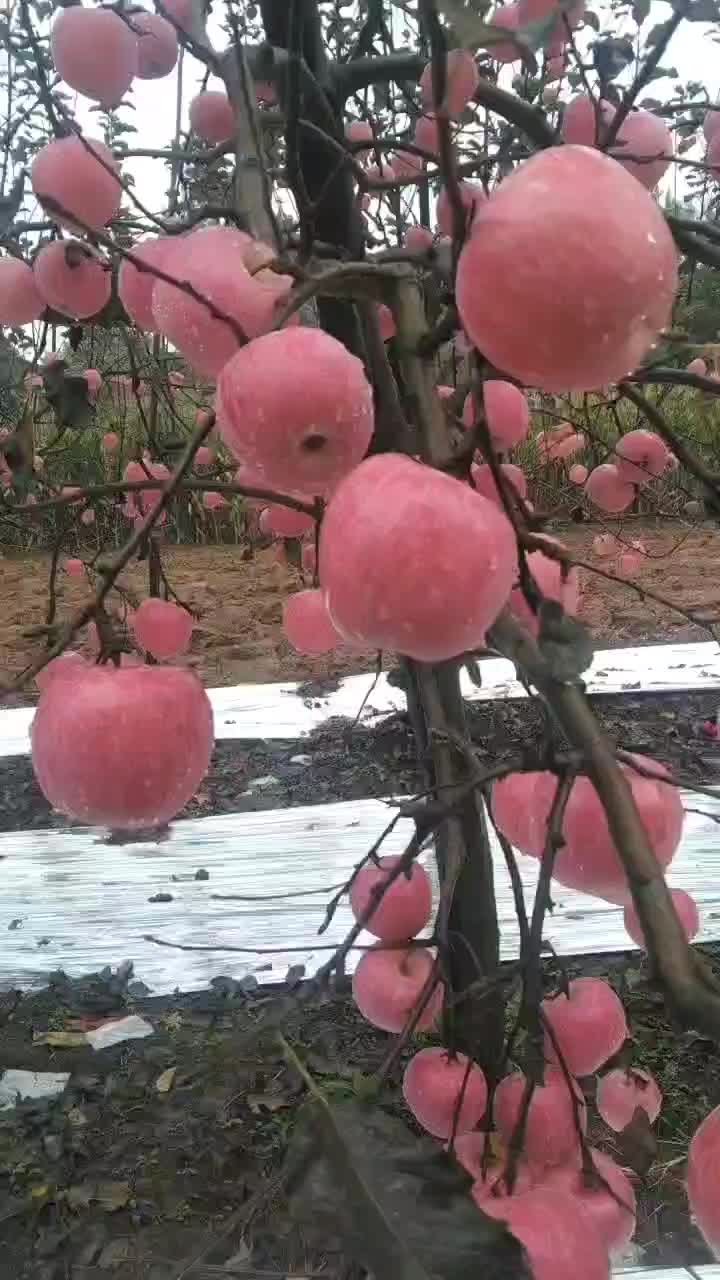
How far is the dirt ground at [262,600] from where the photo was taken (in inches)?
127

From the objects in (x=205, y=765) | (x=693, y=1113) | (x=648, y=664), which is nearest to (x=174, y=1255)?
(x=693, y=1113)

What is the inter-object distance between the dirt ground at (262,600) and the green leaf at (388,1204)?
2.31m

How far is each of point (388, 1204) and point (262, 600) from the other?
3.71 m

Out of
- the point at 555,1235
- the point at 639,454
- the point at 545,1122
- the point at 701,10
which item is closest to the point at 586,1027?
the point at 545,1122

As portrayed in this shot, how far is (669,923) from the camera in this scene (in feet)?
1.08

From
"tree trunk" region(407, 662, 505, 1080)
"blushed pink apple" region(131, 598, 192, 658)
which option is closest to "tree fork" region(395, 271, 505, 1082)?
"tree trunk" region(407, 662, 505, 1080)

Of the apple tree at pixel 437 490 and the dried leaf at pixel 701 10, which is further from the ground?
the dried leaf at pixel 701 10

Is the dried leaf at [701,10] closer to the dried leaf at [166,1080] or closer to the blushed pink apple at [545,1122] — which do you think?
the blushed pink apple at [545,1122]

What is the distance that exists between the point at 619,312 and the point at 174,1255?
1.01 m

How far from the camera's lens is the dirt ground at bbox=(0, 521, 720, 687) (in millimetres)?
3238

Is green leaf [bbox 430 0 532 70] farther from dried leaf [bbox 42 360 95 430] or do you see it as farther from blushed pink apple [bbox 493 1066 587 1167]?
dried leaf [bbox 42 360 95 430]

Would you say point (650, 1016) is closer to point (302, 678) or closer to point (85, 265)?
point (85, 265)

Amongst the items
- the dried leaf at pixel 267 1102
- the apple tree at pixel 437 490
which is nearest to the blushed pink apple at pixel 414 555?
the apple tree at pixel 437 490

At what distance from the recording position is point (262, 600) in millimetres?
4012
